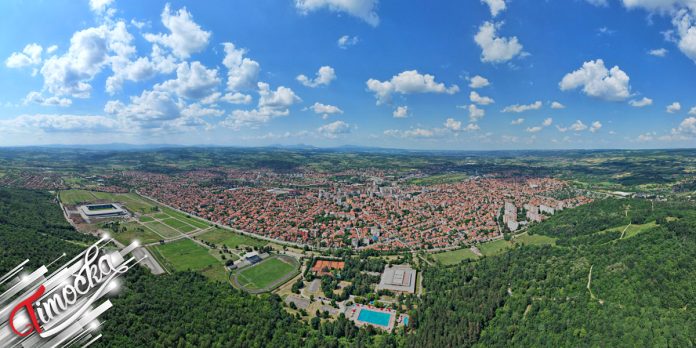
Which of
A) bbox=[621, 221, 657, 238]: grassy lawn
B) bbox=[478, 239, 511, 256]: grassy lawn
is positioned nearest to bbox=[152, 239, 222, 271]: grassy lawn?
bbox=[478, 239, 511, 256]: grassy lawn

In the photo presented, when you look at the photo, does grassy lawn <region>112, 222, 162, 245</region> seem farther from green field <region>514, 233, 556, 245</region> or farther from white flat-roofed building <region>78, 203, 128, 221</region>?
green field <region>514, 233, 556, 245</region>

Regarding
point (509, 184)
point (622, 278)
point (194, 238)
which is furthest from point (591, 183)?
point (194, 238)

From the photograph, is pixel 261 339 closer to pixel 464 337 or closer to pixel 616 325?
pixel 464 337

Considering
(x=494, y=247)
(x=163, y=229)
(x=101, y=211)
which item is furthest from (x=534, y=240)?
(x=101, y=211)

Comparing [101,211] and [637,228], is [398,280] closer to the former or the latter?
[637,228]

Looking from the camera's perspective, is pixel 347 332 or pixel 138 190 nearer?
pixel 347 332

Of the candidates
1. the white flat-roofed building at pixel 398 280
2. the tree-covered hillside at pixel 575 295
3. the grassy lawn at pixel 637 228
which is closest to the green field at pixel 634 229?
the grassy lawn at pixel 637 228
